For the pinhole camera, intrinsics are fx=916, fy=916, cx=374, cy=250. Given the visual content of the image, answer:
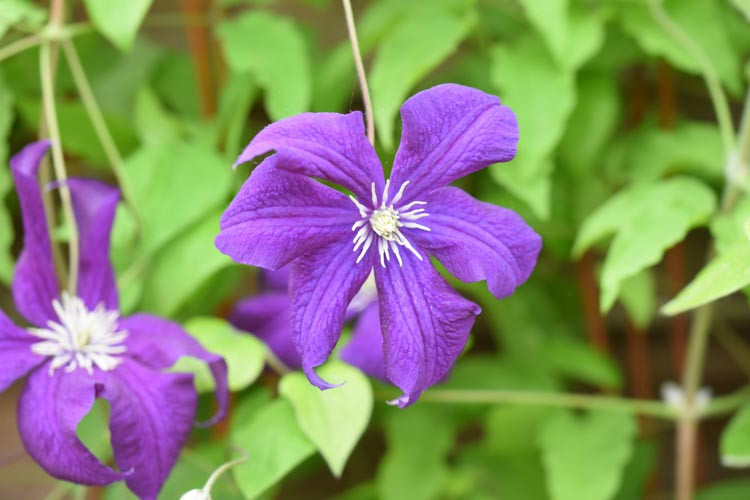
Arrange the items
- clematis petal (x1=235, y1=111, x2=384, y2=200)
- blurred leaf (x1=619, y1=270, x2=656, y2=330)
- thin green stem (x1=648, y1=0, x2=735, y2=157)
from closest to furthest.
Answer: clematis petal (x1=235, y1=111, x2=384, y2=200), thin green stem (x1=648, y1=0, x2=735, y2=157), blurred leaf (x1=619, y1=270, x2=656, y2=330)

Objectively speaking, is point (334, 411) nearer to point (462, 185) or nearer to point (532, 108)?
point (532, 108)

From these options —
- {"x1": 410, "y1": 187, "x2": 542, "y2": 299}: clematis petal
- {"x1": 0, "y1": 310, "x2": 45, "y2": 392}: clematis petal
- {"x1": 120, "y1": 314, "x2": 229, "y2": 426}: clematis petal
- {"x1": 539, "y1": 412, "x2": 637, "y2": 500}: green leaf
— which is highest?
{"x1": 410, "y1": 187, "x2": 542, "y2": 299}: clematis petal

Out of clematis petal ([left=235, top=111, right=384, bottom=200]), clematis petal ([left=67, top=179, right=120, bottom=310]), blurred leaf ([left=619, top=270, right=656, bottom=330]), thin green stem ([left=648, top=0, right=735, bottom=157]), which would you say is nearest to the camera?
clematis petal ([left=235, top=111, right=384, bottom=200])

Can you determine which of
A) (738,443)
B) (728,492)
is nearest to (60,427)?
(738,443)

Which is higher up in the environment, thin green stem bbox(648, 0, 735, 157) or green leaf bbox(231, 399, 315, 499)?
thin green stem bbox(648, 0, 735, 157)

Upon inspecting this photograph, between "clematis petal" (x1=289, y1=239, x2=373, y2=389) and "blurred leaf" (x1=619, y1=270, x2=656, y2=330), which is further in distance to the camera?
"blurred leaf" (x1=619, y1=270, x2=656, y2=330)

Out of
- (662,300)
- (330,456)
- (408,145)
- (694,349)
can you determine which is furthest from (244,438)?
(662,300)

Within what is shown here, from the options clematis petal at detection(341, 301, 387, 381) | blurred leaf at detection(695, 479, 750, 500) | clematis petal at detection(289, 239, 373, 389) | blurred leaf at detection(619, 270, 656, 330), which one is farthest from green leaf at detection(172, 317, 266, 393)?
blurred leaf at detection(695, 479, 750, 500)

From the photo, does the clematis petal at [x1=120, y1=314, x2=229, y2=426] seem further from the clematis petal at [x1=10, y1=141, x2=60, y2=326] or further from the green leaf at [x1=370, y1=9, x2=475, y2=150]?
the green leaf at [x1=370, y1=9, x2=475, y2=150]
